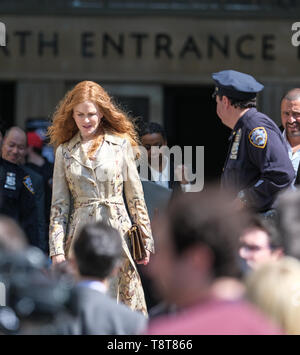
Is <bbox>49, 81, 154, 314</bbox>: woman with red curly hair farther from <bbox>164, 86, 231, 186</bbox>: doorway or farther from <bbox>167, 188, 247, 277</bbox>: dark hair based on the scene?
<bbox>164, 86, 231, 186</bbox>: doorway

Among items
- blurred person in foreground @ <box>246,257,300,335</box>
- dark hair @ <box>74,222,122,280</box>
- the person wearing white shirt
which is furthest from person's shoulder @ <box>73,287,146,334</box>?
the person wearing white shirt

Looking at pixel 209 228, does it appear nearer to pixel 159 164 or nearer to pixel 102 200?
pixel 102 200

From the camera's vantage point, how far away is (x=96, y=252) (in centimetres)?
336

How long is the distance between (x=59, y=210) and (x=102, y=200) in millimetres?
289

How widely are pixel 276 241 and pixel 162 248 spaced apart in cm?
165

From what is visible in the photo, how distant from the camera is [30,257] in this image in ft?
8.93

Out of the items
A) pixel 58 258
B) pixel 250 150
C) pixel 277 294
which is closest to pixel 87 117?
pixel 58 258

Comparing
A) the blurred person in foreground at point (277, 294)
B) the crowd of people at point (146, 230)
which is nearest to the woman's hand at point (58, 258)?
the crowd of people at point (146, 230)

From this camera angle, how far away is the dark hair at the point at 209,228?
2311 millimetres

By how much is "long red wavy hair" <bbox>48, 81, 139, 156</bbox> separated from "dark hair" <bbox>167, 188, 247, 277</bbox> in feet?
10.3

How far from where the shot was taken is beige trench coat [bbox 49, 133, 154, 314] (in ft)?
17.8

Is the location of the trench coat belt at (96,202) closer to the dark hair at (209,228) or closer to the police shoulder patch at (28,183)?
the police shoulder patch at (28,183)
